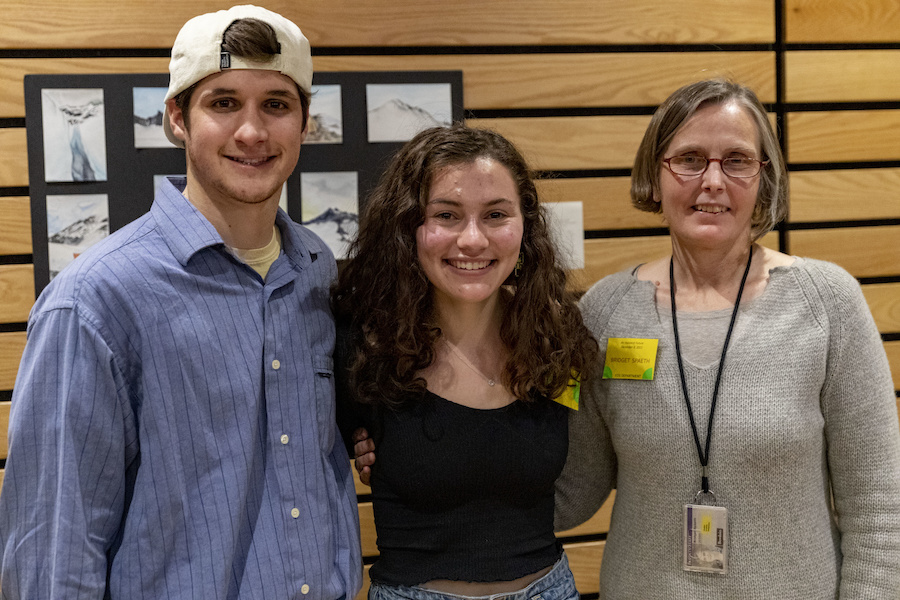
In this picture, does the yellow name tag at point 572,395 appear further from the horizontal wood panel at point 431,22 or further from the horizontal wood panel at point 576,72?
the horizontal wood panel at point 431,22

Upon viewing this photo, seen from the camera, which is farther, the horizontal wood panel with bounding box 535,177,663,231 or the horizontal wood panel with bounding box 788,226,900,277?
the horizontal wood panel with bounding box 788,226,900,277

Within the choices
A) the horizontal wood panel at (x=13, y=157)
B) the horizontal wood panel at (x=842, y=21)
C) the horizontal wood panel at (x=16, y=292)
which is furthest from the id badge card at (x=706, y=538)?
the horizontal wood panel at (x=13, y=157)

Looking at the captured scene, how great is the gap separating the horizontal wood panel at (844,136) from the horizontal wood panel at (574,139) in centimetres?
67

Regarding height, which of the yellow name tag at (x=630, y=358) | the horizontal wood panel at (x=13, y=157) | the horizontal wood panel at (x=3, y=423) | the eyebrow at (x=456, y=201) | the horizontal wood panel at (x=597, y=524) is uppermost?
the horizontal wood panel at (x=13, y=157)

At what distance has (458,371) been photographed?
1.83 m

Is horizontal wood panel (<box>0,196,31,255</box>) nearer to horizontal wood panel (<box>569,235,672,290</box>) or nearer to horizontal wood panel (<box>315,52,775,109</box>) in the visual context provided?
horizontal wood panel (<box>315,52,775,109</box>)

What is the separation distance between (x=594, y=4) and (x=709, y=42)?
1.66ft

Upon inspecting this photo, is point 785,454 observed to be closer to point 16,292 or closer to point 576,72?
point 576,72

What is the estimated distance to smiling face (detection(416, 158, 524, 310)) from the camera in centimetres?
174

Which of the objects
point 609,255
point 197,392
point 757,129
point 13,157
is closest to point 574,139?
point 609,255

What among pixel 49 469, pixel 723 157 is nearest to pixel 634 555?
pixel 723 157

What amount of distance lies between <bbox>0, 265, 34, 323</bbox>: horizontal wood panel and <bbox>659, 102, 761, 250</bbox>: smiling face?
2246 mm

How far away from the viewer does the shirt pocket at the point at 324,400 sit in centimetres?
162

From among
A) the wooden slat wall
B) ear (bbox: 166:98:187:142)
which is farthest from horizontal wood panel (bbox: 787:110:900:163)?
ear (bbox: 166:98:187:142)
